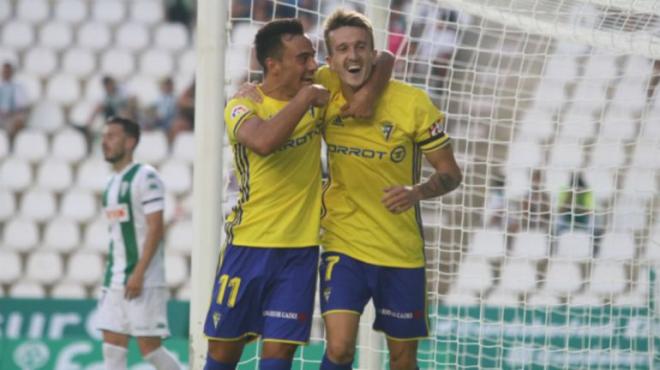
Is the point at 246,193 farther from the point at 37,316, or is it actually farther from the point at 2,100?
the point at 2,100

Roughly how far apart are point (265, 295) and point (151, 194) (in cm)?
314

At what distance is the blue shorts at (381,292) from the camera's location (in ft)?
16.6

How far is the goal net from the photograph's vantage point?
670 centimetres

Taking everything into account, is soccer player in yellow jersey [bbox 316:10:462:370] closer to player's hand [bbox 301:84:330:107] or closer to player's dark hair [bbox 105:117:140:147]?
player's hand [bbox 301:84:330:107]

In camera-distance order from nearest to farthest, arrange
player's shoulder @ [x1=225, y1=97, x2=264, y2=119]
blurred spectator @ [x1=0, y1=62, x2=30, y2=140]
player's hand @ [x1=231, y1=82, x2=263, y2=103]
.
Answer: player's shoulder @ [x1=225, y1=97, x2=264, y2=119] → player's hand @ [x1=231, y1=82, x2=263, y2=103] → blurred spectator @ [x1=0, y1=62, x2=30, y2=140]

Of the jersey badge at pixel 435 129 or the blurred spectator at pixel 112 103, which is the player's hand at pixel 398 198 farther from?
the blurred spectator at pixel 112 103

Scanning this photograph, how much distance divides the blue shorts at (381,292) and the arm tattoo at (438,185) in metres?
0.39

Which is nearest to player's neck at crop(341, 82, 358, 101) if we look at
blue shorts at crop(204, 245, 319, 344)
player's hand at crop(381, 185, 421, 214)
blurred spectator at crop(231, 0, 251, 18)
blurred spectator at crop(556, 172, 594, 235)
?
player's hand at crop(381, 185, 421, 214)

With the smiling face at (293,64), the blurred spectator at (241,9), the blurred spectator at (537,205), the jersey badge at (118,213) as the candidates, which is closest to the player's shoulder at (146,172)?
the jersey badge at (118,213)

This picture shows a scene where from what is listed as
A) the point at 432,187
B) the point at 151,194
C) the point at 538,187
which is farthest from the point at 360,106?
the point at 538,187

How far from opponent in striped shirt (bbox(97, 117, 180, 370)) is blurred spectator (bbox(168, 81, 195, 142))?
14.1ft

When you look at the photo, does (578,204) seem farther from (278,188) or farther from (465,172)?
(278,188)

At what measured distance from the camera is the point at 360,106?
5.04 m

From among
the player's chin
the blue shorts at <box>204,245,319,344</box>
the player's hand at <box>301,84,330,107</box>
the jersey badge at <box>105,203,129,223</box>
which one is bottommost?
the blue shorts at <box>204,245,319,344</box>
